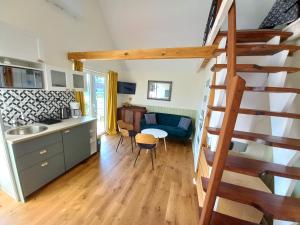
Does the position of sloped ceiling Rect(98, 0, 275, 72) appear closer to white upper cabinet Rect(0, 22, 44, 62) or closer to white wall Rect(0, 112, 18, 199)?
white upper cabinet Rect(0, 22, 44, 62)

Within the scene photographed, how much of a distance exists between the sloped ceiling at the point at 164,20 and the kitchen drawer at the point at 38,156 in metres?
3.36

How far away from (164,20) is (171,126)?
2.98m

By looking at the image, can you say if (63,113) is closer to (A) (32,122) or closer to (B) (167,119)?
(A) (32,122)

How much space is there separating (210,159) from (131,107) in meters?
4.34

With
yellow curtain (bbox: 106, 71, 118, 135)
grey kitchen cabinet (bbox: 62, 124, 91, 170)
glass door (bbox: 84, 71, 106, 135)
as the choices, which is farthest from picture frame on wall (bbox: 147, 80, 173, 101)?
grey kitchen cabinet (bbox: 62, 124, 91, 170)

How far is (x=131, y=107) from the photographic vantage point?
516 centimetres

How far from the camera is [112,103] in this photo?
4.52 metres

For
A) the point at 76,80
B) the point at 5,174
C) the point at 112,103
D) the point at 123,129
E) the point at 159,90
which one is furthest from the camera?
the point at 159,90

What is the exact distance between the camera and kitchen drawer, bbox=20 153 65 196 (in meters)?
1.79

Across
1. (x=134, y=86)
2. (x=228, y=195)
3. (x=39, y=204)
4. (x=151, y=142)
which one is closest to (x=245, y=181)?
(x=228, y=195)

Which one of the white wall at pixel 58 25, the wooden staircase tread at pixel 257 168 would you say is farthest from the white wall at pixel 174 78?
the wooden staircase tread at pixel 257 168

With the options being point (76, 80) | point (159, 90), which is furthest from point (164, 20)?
point (76, 80)

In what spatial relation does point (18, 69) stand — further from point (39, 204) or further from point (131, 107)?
point (131, 107)

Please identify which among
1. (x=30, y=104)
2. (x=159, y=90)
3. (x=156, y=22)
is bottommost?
(x=30, y=104)
